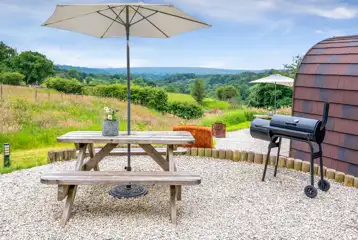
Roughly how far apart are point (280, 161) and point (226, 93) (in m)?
42.2

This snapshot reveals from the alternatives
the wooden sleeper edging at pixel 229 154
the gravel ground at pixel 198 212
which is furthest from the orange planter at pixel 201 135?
the gravel ground at pixel 198 212

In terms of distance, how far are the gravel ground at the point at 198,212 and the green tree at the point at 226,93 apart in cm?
4255

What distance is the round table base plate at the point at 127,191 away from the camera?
4.12m

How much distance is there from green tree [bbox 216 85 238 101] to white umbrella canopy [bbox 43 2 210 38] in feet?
140

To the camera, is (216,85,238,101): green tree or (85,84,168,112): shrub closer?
(85,84,168,112): shrub

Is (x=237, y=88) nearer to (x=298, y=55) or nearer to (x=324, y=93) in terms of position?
(x=298, y=55)

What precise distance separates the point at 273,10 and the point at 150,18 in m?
17.0

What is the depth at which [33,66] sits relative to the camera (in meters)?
39.8

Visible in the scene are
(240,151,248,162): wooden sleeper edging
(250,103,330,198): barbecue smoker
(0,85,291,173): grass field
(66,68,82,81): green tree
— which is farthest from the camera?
(66,68,82,81): green tree

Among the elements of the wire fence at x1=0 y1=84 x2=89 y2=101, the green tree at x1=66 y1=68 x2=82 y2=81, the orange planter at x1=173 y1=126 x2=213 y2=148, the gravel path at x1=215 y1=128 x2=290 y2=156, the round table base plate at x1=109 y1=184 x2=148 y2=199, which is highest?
the green tree at x1=66 y1=68 x2=82 y2=81

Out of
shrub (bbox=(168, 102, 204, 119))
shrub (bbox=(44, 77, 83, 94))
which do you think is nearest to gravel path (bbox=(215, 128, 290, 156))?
shrub (bbox=(168, 102, 204, 119))

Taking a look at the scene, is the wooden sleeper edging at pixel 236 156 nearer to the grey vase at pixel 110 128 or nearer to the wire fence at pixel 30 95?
the grey vase at pixel 110 128

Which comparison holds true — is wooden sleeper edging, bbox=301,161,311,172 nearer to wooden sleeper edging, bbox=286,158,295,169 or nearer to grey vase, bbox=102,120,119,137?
wooden sleeper edging, bbox=286,158,295,169

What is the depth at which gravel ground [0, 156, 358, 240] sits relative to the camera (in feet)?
10.4
